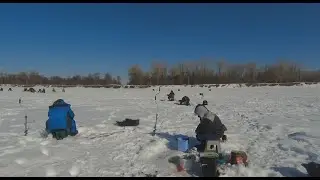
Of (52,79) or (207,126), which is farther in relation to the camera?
(52,79)

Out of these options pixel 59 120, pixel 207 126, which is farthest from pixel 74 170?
pixel 59 120

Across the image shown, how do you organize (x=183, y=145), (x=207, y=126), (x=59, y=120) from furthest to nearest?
(x=59, y=120)
(x=183, y=145)
(x=207, y=126)

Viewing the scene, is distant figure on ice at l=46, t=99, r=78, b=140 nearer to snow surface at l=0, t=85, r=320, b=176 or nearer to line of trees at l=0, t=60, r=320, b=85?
snow surface at l=0, t=85, r=320, b=176

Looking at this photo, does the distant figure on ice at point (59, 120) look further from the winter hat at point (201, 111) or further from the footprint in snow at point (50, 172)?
the winter hat at point (201, 111)

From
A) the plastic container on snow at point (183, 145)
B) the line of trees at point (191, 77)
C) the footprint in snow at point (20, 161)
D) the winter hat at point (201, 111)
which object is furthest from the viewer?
the line of trees at point (191, 77)

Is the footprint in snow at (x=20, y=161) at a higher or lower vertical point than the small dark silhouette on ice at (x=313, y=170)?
lower

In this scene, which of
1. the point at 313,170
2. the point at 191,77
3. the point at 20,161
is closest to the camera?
the point at 313,170

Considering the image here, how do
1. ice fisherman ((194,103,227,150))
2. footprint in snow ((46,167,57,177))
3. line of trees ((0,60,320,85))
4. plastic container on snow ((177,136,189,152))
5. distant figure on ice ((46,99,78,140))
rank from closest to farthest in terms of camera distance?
footprint in snow ((46,167,57,177)), ice fisherman ((194,103,227,150)), plastic container on snow ((177,136,189,152)), distant figure on ice ((46,99,78,140)), line of trees ((0,60,320,85))

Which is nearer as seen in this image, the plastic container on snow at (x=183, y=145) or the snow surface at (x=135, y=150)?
the snow surface at (x=135, y=150)

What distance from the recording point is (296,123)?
13.5 metres

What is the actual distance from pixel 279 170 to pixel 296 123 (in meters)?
7.27

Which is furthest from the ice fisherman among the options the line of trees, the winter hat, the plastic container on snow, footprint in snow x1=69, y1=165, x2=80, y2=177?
the line of trees

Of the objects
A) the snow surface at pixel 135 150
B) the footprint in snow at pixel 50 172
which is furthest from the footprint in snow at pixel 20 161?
the footprint in snow at pixel 50 172

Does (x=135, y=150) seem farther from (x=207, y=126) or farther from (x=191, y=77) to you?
(x=191, y=77)
